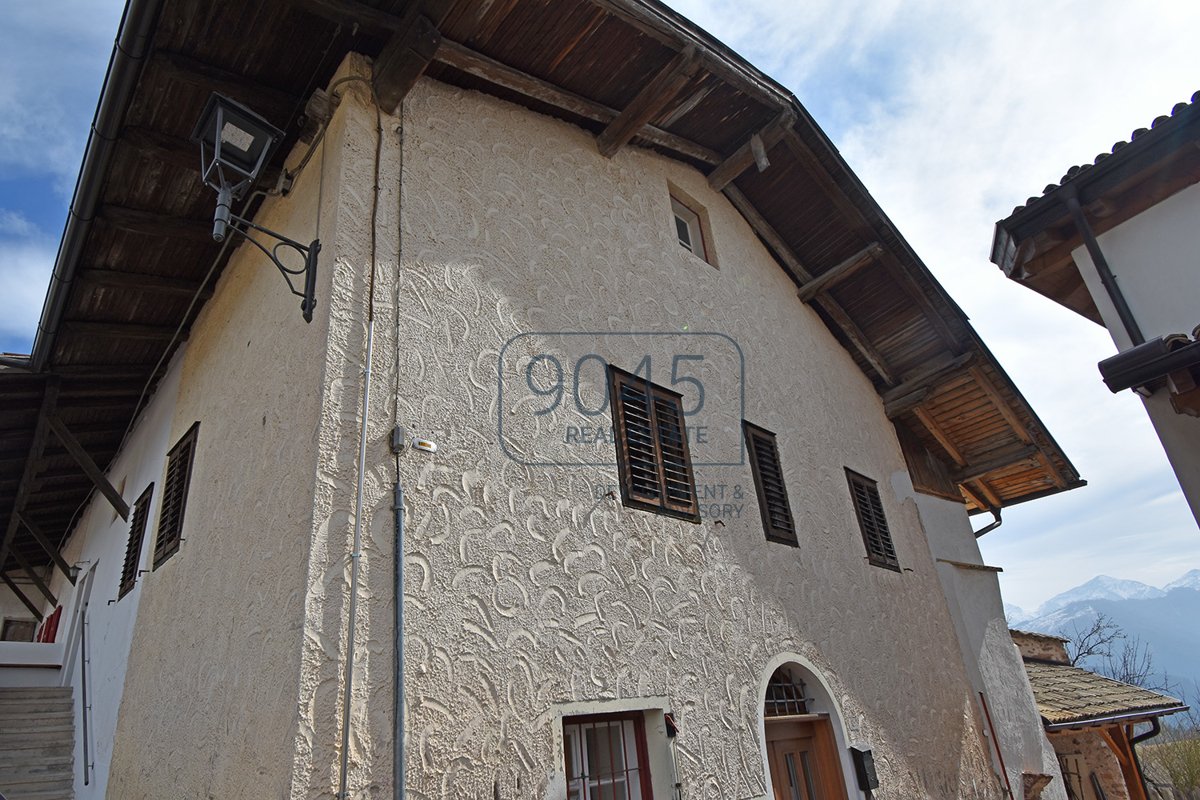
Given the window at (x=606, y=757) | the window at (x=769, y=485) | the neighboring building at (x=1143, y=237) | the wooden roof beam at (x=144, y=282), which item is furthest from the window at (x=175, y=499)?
the neighboring building at (x=1143, y=237)

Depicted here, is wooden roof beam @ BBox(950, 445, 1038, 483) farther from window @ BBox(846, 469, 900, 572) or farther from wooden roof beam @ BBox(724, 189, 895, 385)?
window @ BBox(846, 469, 900, 572)

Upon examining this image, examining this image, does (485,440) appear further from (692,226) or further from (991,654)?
(991,654)

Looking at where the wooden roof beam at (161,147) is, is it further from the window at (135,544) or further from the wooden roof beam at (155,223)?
the window at (135,544)

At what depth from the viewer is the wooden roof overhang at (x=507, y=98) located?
4.45 metres

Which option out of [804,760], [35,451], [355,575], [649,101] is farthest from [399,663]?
[35,451]

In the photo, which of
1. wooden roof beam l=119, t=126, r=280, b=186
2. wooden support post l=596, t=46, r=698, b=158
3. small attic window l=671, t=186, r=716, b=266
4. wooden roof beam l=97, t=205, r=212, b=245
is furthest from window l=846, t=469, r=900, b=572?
wooden roof beam l=119, t=126, r=280, b=186

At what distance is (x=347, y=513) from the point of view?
3.48 metres

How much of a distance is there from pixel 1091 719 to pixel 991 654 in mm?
1729

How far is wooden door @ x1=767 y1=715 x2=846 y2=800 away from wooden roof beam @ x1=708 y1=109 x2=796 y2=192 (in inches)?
207

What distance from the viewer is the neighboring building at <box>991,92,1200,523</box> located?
4.56 metres

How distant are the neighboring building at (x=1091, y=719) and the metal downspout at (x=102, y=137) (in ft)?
37.8

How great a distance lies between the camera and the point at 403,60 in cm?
452

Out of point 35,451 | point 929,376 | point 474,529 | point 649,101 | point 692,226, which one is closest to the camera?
point 474,529

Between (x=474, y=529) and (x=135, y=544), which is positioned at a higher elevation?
(x=135, y=544)
